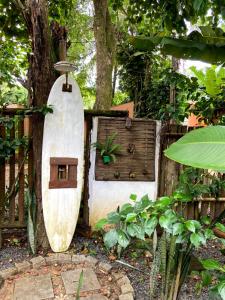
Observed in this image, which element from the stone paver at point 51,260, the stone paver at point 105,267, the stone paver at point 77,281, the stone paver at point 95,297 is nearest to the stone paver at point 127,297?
the stone paver at point 95,297

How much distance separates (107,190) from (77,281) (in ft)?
3.90

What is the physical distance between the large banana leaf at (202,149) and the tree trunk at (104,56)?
4.37 meters

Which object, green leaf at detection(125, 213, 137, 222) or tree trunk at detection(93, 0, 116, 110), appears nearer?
green leaf at detection(125, 213, 137, 222)

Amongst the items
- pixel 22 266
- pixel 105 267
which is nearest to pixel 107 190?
pixel 105 267

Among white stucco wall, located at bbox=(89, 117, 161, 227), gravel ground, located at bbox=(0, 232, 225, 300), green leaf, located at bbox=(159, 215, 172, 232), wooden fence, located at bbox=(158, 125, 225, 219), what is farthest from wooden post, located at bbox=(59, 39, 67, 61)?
green leaf, located at bbox=(159, 215, 172, 232)

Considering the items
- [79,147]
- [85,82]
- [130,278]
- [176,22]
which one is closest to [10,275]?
[130,278]

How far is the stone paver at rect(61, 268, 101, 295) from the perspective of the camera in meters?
2.38

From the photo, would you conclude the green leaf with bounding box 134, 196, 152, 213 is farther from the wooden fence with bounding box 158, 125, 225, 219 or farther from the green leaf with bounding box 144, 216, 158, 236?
the wooden fence with bounding box 158, 125, 225, 219

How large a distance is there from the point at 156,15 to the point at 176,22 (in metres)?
0.59

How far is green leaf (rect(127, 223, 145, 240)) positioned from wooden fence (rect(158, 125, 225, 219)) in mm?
2318

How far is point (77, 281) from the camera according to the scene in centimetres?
248

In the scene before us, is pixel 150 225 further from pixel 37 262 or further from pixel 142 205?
pixel 37 262

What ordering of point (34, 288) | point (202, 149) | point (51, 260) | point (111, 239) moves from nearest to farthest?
point (202, 149) < point (111, 239) < point (34, 288) < point (51, 260)

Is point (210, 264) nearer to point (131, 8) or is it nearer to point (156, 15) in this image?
point (156, 15)
